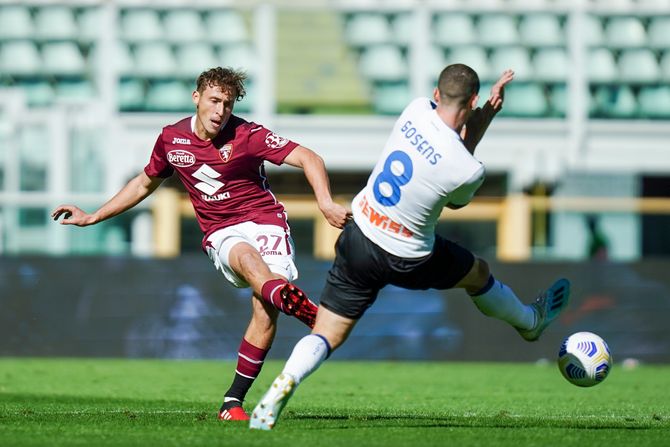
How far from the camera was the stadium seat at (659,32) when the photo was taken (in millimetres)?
20844

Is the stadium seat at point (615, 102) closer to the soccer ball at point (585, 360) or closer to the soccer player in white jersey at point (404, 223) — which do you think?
the soccer ball at point (585, 360)

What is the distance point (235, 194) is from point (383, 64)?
525 inches

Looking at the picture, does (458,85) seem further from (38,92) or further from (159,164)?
(38,92)

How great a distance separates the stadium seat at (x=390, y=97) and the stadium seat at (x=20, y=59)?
5.22 metres

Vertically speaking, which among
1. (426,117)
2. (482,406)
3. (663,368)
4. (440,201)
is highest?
(426,117)

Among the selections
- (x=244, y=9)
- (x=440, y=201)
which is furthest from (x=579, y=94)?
(x=440, y=201)

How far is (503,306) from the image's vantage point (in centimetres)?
681

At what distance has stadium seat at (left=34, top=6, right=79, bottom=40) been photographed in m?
20.3

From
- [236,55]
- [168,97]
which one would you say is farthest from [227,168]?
[236,55]

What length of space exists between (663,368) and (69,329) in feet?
20.2

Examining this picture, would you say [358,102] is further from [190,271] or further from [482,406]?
[482,406]

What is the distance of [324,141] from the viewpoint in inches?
739

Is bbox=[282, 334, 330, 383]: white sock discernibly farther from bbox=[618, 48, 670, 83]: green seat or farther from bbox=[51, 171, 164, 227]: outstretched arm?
bbox=[618, 48, 670, 83]: green seat

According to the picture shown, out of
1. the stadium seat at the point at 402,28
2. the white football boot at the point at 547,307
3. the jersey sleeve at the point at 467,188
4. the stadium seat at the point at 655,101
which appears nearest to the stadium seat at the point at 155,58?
the stadium seat at the point at 402,28
